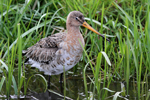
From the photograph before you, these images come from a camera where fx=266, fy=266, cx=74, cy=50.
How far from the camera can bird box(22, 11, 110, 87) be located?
4035 mm

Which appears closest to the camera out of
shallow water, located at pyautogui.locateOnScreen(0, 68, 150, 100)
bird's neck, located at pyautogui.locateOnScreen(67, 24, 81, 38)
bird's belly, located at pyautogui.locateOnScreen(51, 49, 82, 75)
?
shallow water, located at pyautogui.locateOnScreen(0, 68, 150, 100)

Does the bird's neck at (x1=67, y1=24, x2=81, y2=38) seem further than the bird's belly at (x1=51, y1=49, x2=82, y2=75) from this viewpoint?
Yes

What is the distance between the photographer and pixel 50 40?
14.0 ft

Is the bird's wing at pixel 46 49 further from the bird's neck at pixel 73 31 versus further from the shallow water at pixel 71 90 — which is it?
the shallow water at pixel 71 90

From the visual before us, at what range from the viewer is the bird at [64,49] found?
4.04 m

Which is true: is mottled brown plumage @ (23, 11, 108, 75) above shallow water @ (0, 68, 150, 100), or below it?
above

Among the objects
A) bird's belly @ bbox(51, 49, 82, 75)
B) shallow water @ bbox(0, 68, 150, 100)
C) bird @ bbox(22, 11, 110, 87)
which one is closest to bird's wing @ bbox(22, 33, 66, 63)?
bird @ bbox(22, 11, 110, 87)

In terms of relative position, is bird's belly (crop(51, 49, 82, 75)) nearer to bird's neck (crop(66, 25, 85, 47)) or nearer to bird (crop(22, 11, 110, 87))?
bird (crop(22, 11, 110, 87))

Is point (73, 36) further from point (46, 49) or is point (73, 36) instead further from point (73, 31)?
point (46, 49)

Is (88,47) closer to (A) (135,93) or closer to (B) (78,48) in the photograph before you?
(B) (78,48)

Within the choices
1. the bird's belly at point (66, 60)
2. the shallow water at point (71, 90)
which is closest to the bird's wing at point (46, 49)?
the bird's belly at point (66, 60)

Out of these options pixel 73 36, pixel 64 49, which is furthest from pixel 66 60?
pixel 73 36

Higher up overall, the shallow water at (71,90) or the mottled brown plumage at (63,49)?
the mottled brown plumage at (63,49)

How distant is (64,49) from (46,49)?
1.27ft
